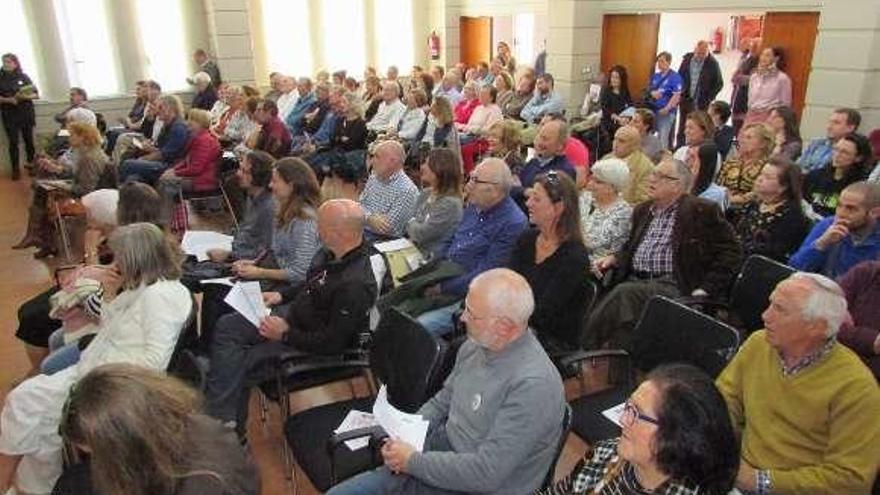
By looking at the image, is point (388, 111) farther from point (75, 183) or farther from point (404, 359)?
point (404, 359)

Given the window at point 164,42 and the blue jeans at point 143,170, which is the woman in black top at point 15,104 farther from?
the blue jeans at point 143,170

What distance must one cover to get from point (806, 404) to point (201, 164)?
526 centimetres

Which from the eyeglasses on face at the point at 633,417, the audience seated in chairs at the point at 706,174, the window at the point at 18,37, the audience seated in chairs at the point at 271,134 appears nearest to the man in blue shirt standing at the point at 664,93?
the audience seated in chairs at the point at 706,174

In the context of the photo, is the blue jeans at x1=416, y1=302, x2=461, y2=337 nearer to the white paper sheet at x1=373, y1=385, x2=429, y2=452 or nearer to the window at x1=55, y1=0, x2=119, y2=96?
the white paper sheet at x1=373, y1=385, x2=429, y2=452

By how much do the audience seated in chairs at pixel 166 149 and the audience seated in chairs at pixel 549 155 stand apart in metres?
3.44

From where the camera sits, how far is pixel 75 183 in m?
5.32

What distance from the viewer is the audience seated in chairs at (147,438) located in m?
1.47

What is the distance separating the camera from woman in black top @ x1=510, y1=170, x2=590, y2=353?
2.84 m

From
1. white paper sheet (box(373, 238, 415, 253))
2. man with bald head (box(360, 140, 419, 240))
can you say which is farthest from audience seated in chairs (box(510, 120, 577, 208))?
white paper sheet (box(373, 238, 415, 253))

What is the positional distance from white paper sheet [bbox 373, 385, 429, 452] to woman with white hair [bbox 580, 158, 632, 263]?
69.9 inches

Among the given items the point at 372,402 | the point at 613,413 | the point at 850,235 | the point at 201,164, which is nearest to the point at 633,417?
the point at 613,413

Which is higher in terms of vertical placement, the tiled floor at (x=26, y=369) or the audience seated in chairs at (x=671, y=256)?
the audience seated in chairs at (x=671, y=256)

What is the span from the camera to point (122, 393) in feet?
5.03

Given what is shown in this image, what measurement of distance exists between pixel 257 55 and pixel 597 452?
10.7 meters
